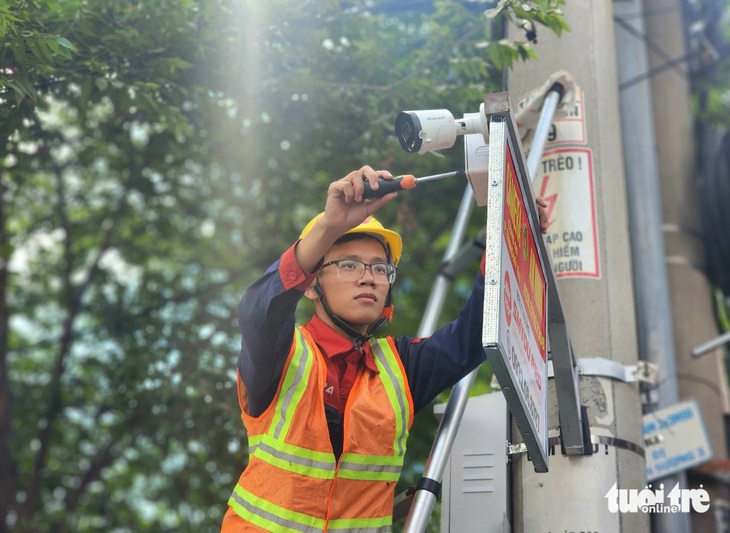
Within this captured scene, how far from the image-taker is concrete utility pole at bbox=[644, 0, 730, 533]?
6.92 metres

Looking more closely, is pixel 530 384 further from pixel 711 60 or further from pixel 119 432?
pixel 711 60

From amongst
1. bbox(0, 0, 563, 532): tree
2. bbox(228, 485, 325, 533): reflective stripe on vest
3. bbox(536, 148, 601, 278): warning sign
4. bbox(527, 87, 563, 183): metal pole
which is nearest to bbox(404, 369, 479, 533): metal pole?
bbox(228, 485, 325, 533): reflective stripe on vest

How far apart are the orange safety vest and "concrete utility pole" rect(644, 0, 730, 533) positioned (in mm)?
3617

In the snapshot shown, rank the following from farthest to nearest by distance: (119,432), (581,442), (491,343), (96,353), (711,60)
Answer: (711,60), (96,353), (119,432), (581,442), (491,343)

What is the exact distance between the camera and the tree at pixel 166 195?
489cm

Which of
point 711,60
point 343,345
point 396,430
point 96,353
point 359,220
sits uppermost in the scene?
point 711,60

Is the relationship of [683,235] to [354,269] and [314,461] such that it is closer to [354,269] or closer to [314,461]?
[354,269]

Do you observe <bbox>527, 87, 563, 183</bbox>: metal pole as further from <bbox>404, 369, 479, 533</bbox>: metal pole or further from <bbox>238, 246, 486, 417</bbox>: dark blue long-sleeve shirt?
<bbox>404, 369, 479, 533</bbox>: metal pole

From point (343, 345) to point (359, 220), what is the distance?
656mm

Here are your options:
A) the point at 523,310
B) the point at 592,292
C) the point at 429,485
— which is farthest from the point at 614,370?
the point at 523,310

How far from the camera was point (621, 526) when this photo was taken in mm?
3564

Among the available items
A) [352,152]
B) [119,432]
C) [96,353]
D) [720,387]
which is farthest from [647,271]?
[96,353]

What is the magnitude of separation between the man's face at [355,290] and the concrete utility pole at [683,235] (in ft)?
11.8

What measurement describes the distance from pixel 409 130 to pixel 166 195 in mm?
5775
